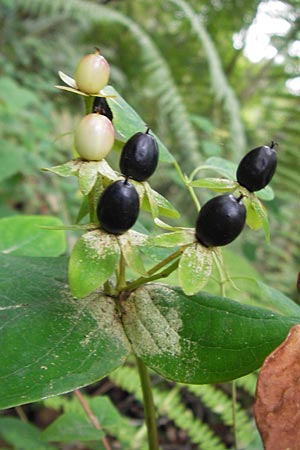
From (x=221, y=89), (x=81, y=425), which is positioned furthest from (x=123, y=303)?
(x=221, y=89)

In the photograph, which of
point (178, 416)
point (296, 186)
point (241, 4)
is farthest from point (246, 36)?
point (178, 416)

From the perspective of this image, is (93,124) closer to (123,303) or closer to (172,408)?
(123,303)

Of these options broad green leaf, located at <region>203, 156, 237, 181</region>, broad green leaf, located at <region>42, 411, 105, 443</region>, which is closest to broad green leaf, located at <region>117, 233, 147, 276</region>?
broad green leaf, located at <region>203, 156, 237, 181</region>

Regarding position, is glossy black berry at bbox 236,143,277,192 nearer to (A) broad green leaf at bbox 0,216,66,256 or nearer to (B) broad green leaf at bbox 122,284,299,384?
(B) broad green leaf at bbox 122,284,299,384

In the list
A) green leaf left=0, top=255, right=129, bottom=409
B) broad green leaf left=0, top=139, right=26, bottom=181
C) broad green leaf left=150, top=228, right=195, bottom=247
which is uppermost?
broad green leaf left=150, top=228, right=195, bottom=247

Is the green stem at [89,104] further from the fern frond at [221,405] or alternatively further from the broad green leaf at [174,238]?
the fern frond at [221,405]

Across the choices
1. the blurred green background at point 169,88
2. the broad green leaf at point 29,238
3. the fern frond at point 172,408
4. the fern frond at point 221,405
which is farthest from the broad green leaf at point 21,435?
the blurred green background at point 169,88
